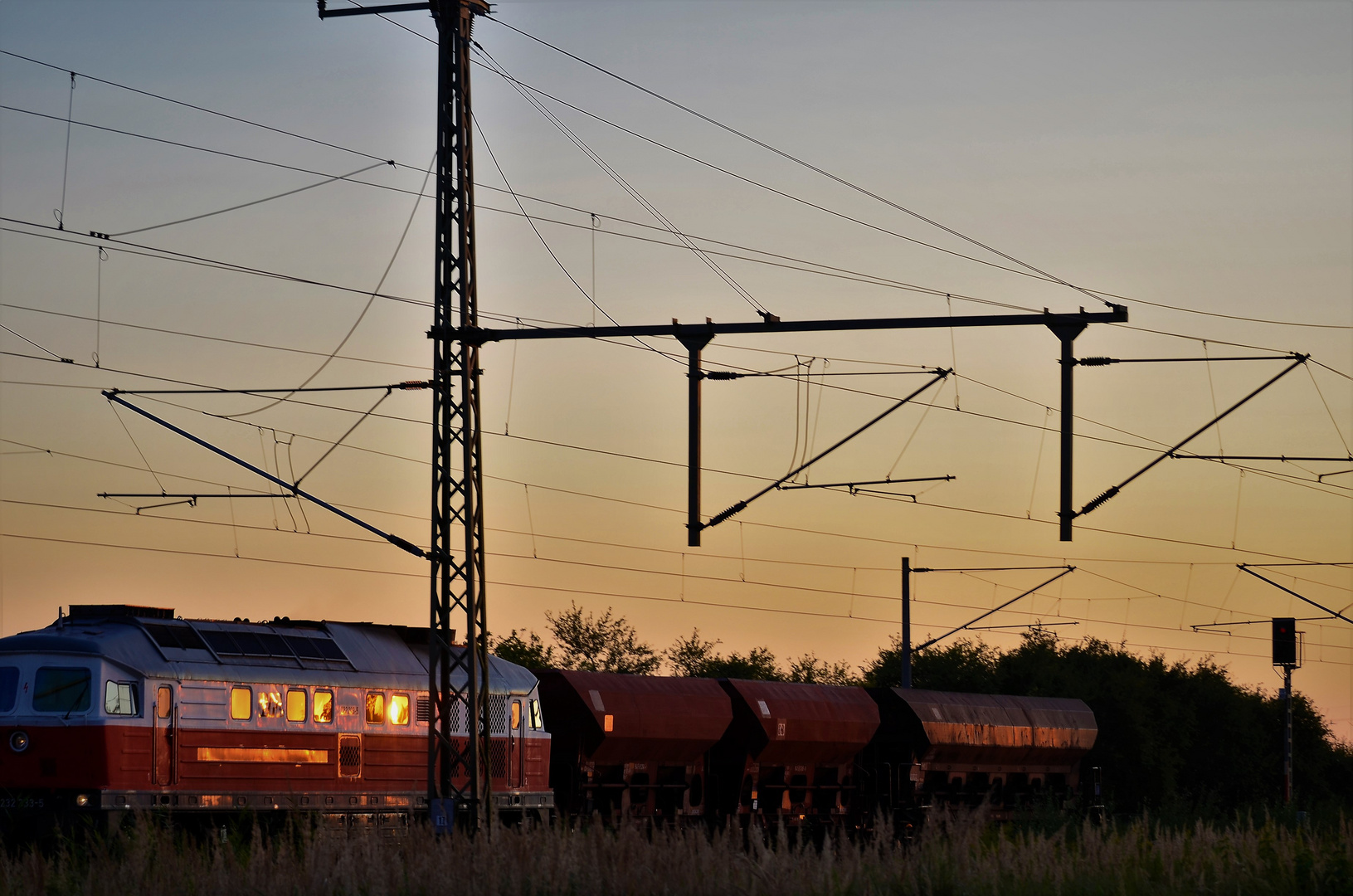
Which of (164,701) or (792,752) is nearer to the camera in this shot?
(164,701)

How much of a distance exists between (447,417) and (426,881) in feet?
A: 36.3

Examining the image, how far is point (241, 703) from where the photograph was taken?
84.9 ft

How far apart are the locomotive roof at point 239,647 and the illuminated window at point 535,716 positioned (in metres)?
0.94

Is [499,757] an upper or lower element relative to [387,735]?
lower

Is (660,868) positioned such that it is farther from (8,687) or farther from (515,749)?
(515,749)

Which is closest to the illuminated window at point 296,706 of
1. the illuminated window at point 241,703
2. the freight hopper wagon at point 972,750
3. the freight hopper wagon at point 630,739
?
the illuminated window at point 241,703

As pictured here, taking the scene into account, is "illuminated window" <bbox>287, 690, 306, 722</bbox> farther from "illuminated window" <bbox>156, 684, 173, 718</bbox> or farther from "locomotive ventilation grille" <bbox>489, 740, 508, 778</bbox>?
"locomotive ventilation grille" <bbox>489, 740, 508, 778</bbox>

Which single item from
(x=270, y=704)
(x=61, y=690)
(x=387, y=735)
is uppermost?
(x=61, y=690)

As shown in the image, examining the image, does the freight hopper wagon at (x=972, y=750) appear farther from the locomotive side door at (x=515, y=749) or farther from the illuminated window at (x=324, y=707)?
the illuminated window at (x=324, y=707)

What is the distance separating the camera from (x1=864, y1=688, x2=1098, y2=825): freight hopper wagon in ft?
131

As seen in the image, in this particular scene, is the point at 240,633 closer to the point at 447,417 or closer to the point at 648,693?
the point at 447,417

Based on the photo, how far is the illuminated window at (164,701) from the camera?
969 inches

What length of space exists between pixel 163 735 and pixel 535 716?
8939 millimetres

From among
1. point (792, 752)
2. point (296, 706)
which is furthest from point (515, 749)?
point (792, 752)
